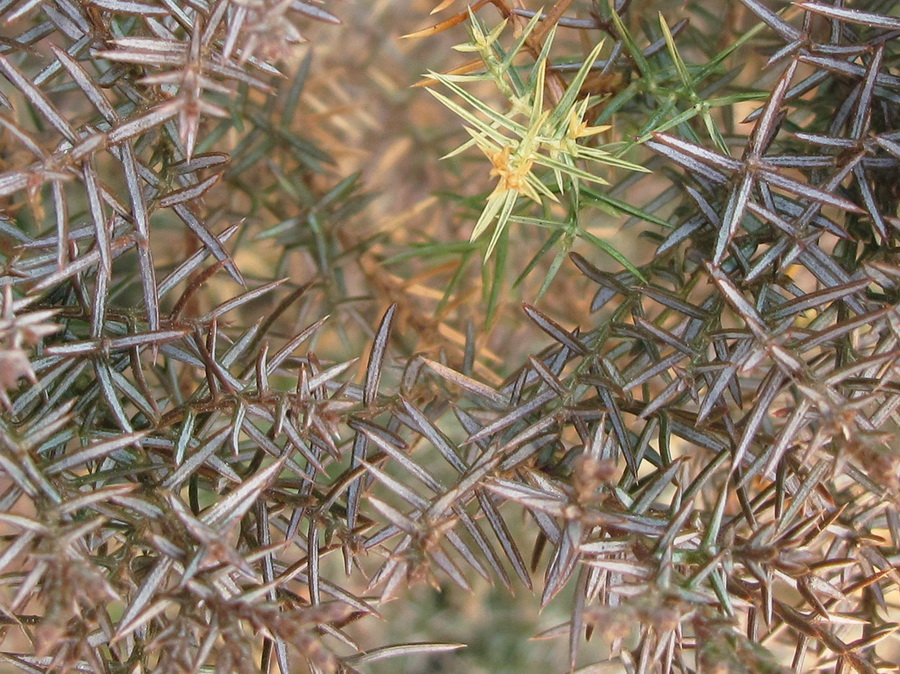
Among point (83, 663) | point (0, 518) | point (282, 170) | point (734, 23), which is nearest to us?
point (0, 518)

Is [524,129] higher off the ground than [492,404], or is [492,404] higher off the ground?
[524,129]

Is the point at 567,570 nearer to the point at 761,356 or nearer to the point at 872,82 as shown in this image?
the point at 761,356

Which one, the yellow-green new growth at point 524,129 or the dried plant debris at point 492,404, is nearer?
the dried plant debris at point 492,404

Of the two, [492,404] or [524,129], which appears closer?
[524,129]

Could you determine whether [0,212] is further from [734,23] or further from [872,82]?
[734,23]

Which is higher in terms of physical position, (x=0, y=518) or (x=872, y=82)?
(x=872, y=82)

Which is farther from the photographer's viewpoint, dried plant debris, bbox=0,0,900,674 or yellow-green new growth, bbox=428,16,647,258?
yellow-green new growth, bbox=428,16,647,258

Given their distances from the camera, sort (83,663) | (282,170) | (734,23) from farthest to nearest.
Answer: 1. (282,170)
2. (734,23)
3. (83,663)

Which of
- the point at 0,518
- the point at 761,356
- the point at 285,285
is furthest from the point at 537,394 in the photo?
the point at 285,285

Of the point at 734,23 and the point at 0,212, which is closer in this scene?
the point at 0,212

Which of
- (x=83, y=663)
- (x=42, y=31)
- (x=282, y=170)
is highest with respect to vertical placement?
(x=42, y=31)
